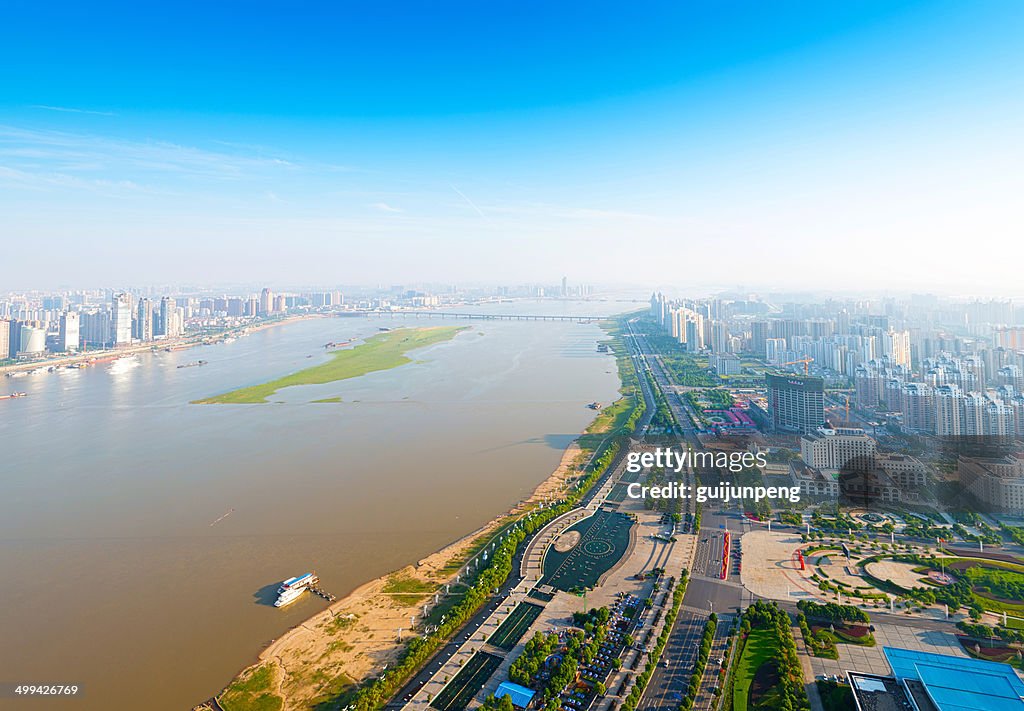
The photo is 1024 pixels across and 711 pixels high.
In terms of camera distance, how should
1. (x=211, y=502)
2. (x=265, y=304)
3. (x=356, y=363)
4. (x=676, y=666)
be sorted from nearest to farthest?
1. (x=676, y=666)
2. (x=211, y=502)
3. (x=356, y=363)
4. (x=265, y=304)

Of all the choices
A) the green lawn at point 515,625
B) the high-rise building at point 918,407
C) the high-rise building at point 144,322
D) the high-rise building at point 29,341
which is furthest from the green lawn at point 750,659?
the high-rise building at point 144,322

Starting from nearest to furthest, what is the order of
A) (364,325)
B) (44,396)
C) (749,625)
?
(749,625), (44,396), (364,325)

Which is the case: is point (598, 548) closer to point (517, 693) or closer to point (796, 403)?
point (517, 693)

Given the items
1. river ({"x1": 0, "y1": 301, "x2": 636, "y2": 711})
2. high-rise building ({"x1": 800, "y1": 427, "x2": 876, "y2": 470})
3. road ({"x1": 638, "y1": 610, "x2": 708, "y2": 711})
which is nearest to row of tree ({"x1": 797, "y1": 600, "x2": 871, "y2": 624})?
road ({"x1": 638, "y1": 610, "x2": 708, "y2": 711})

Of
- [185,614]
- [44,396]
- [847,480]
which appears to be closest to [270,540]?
[185,614]

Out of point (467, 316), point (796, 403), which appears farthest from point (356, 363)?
point (467, 316)

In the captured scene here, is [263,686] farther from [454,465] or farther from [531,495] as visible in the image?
[454,465]

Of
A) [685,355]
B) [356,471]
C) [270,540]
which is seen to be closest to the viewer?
[270,540]
